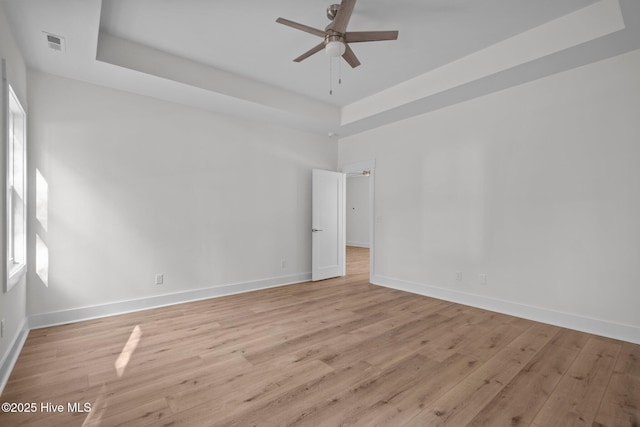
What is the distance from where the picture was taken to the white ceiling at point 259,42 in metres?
2.59

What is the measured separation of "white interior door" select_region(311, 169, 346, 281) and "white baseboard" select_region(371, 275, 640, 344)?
1359mm

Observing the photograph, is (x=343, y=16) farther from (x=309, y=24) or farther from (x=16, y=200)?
(x=16, y=200)

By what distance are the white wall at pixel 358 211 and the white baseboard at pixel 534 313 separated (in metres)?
5.89

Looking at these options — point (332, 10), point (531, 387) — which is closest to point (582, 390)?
point (531, 387)

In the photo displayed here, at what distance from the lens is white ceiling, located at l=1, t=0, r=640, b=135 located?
8.50ft

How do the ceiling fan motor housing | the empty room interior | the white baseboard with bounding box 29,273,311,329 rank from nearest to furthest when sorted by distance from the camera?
the empty room interior → the ceiling fan motor housing → the white baseboard with bounding box 29,273,311,329

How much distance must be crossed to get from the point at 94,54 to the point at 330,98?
3013 mm

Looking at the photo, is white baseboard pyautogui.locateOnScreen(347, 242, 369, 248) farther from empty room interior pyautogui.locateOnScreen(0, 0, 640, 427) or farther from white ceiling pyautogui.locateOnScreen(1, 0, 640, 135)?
white ceiling pyautogui.locateOnScreen(1, 0, 640, 135)

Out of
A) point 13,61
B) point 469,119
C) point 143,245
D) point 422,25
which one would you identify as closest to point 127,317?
point 143,245

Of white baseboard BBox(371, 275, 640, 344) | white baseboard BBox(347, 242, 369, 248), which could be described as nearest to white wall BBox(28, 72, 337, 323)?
white baseboard BBox(371, 275, 640, 344)

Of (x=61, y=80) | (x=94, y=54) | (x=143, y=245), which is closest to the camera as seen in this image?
(x=94, y=54)

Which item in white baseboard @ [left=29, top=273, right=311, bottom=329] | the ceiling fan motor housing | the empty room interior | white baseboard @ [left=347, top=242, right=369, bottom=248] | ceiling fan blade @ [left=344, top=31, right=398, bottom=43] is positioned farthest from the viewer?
white baseboard @ [left=347, top=242, right=369, bottom=248]

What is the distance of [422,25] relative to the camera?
9.49ft

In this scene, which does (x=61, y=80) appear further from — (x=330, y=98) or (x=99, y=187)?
(x=330, y=98)
